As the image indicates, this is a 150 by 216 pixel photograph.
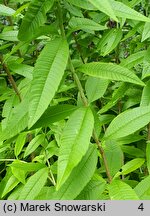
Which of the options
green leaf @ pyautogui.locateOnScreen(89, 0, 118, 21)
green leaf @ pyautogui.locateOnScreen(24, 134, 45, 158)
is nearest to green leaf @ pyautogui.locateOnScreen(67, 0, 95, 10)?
green leaf @ pyautogui.locateOnScreen(89, 0, 118, 21)

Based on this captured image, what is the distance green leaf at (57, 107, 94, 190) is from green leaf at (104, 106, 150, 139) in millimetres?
129

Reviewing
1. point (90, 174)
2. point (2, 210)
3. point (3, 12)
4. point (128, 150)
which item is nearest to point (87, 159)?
point (90, 174)

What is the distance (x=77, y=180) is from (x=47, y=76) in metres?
0.31

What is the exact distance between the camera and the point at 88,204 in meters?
1.01

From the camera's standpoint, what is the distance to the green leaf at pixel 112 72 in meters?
0.92

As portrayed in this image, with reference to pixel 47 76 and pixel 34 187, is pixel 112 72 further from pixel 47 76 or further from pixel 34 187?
pixel 34 187

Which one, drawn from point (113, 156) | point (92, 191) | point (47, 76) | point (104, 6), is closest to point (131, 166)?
point (113, 156)

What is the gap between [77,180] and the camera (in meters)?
0.99

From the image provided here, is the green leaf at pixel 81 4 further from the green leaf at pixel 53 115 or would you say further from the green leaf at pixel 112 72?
Result: the green leaf at pixel 53 115

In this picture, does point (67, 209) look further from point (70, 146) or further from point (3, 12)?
point (3, 12)

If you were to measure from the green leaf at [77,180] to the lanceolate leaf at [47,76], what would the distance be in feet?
0.82

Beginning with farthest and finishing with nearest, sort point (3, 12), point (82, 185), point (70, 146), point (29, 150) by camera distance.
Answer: point (29, 150) < point (3, 12) < point (82, 185) < point (70, 146)

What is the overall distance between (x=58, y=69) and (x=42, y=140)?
0.65m

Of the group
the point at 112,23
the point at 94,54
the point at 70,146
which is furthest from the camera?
the point at 94,54
